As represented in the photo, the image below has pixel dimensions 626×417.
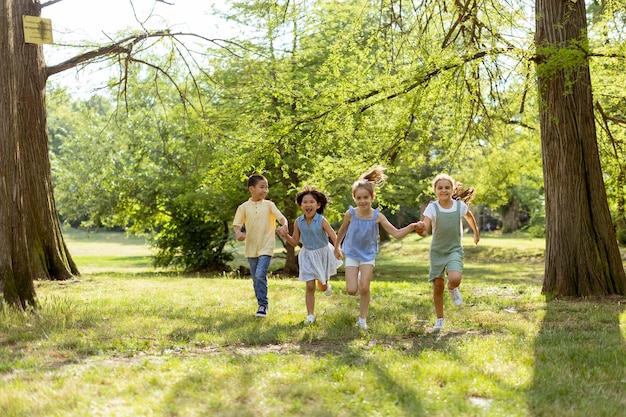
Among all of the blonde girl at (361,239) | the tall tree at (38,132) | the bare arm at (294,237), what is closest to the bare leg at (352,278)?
the blonde girl at (361,239)

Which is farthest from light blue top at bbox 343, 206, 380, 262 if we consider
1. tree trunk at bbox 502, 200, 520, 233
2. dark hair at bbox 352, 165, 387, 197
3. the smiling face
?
tree trunk at bbox 502, 200, 520, 233

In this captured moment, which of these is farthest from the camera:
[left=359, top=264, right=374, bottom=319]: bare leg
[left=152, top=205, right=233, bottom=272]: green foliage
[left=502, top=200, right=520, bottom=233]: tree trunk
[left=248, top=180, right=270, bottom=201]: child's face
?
[left=502, top=200, right=520, bottom=233]: tree trunk

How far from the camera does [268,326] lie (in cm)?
778

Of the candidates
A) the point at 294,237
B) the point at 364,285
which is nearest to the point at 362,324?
the point at 364,285

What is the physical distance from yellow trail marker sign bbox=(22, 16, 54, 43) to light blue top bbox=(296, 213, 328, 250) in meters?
4.22

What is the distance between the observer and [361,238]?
25.8 feet

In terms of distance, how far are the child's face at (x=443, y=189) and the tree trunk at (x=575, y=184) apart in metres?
3.46

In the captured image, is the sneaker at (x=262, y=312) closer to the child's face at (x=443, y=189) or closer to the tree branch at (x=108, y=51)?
the child's face at (x=443, y=189)

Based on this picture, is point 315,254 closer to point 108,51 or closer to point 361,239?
point 361,239

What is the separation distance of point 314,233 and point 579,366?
3.48 m

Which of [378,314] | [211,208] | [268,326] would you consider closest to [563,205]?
[378,314]

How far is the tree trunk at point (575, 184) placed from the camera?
1055 cm

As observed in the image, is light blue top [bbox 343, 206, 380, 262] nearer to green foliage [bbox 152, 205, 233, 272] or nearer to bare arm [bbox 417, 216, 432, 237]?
bare arm [bbox 417, 216, 432, 237]

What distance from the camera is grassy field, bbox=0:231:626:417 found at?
15.2 ft
